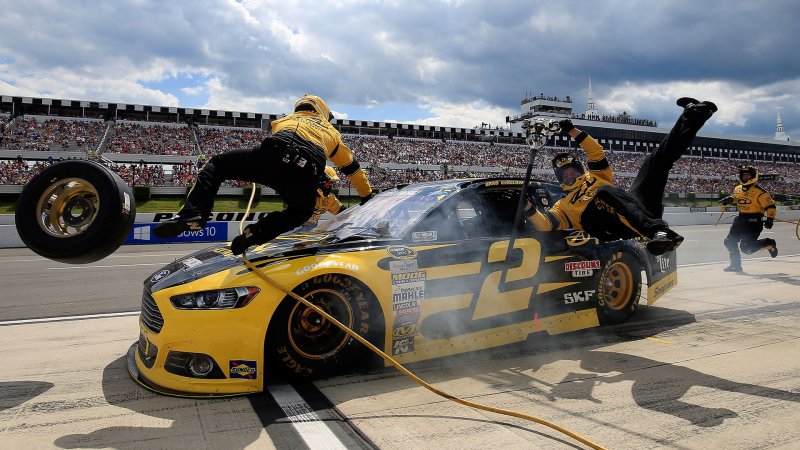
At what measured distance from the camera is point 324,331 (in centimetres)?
342

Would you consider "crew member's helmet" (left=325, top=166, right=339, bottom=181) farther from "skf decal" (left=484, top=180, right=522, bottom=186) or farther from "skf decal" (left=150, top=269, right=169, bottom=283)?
"skf decal" (left=150, top=269, right=169, bottom=283)

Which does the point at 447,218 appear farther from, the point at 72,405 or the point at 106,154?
the point at 106,154

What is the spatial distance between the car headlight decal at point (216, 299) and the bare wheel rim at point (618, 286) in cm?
349

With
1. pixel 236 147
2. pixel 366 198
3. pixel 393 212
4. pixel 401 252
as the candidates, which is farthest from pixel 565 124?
pixel 236 147

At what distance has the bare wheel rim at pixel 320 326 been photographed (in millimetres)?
3312

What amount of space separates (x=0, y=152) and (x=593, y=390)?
39.6m

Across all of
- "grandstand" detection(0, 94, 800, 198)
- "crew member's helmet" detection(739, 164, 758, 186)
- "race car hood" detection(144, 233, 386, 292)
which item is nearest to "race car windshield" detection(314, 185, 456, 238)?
"race car hood" detection(144, 233, 386, 292)

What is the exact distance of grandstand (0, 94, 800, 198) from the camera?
3288 centimetres

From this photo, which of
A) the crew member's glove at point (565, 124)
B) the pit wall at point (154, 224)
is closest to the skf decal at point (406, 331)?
the crew member's glove at point (565, 124)

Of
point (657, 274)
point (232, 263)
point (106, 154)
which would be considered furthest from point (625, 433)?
point (106, 154)

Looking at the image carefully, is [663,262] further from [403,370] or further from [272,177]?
[272,177]

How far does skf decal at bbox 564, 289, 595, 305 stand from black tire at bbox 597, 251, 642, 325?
21 centimetres

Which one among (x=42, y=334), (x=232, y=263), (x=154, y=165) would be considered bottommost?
(x=42, y=334)

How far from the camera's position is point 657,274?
538cm
